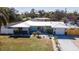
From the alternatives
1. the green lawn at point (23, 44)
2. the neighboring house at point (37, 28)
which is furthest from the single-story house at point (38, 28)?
the green lawn at point (23, 44)

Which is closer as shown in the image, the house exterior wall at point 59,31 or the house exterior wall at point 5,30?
the house exterior wall at point 5,30

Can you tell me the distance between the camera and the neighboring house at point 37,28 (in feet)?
28.8

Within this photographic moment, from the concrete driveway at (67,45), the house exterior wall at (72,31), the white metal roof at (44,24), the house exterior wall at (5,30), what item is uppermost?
the white metal roof at (44,24)

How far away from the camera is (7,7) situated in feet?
28.0

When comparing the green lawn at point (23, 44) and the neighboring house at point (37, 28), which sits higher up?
the neighboring house at point (37, 28)

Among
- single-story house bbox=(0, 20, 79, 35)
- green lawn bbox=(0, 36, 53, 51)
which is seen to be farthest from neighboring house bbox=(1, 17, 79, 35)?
green lawn bbox=(0, 36, 53, 51)

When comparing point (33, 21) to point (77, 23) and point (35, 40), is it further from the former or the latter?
point (77, 23)

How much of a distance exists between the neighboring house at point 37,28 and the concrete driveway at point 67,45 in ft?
0.78

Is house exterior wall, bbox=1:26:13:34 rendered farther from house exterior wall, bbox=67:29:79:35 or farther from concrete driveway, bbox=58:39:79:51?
house exterior wall, bbox=67:29:79:35

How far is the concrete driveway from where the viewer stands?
870cm

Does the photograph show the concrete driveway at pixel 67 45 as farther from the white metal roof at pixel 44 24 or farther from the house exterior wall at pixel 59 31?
the white metal roof at pixel 44 24
